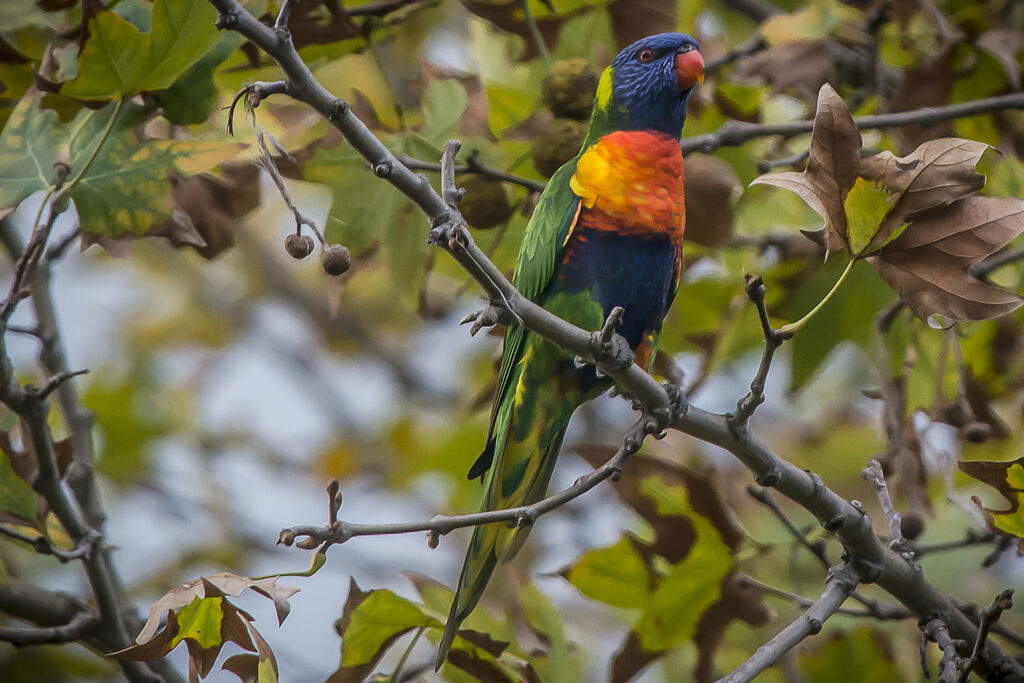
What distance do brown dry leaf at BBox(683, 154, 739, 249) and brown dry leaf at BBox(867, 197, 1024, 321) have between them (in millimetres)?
687

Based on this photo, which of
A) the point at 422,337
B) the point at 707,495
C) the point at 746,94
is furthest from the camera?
the point at 422,337

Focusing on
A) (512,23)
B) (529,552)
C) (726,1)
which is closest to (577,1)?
(512,23)

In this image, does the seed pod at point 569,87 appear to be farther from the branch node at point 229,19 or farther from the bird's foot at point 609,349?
the branch node at point 229,19

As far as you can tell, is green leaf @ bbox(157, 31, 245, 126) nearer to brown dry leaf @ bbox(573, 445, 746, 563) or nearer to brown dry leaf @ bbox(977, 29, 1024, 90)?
brown dry leaf @ bbox(573, 445, 746, 563)

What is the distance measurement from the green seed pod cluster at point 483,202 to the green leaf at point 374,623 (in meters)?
0.82

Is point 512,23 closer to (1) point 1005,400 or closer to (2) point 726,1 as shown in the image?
(2) point 726,1

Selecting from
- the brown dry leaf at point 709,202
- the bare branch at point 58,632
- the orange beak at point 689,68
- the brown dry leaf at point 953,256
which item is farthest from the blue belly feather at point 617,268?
the bare branch at point 58,632

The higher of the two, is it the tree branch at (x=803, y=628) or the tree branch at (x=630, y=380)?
the tree branch at (x=630, y=380)

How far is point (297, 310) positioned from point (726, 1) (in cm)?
330

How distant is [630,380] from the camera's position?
5.06ft

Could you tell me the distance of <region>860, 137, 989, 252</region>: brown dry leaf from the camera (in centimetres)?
139

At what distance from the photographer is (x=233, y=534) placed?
4.45 meters

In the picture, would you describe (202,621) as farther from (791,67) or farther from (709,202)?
(791,67)

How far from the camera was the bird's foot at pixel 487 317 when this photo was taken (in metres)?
1.28
